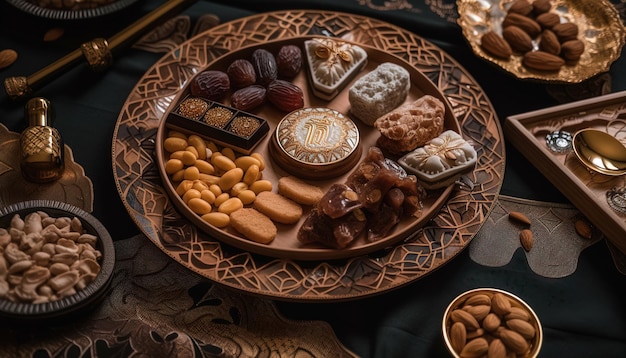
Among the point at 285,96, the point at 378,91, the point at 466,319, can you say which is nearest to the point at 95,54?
the point at 285,96

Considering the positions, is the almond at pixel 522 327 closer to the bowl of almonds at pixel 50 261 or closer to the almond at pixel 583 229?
the almond at pixel 583 229

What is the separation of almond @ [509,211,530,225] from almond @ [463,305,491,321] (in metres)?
0.42

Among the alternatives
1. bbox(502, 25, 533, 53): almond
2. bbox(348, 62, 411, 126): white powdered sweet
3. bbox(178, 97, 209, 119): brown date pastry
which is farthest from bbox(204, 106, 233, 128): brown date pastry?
bbox(502, 25, 533, 53): almond

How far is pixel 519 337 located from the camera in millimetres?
1538

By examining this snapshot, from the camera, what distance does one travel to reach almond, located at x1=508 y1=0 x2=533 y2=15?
7.64 feet

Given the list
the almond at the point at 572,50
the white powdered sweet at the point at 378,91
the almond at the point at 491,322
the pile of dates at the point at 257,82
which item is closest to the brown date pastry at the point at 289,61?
the pile of dates at the point at 257,82

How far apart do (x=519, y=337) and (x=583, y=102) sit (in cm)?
94

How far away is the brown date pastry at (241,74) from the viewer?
81.8 inches

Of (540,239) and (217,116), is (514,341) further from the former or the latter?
(217,116)

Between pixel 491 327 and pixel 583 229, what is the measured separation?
0.55m

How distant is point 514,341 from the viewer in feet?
5.02

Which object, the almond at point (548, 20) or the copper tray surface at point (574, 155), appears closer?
the copper tray surface at point (574, 155)

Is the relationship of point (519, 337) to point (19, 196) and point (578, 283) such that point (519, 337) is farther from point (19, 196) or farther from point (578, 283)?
point (19, 196)

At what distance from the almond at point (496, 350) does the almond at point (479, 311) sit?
7 cm
